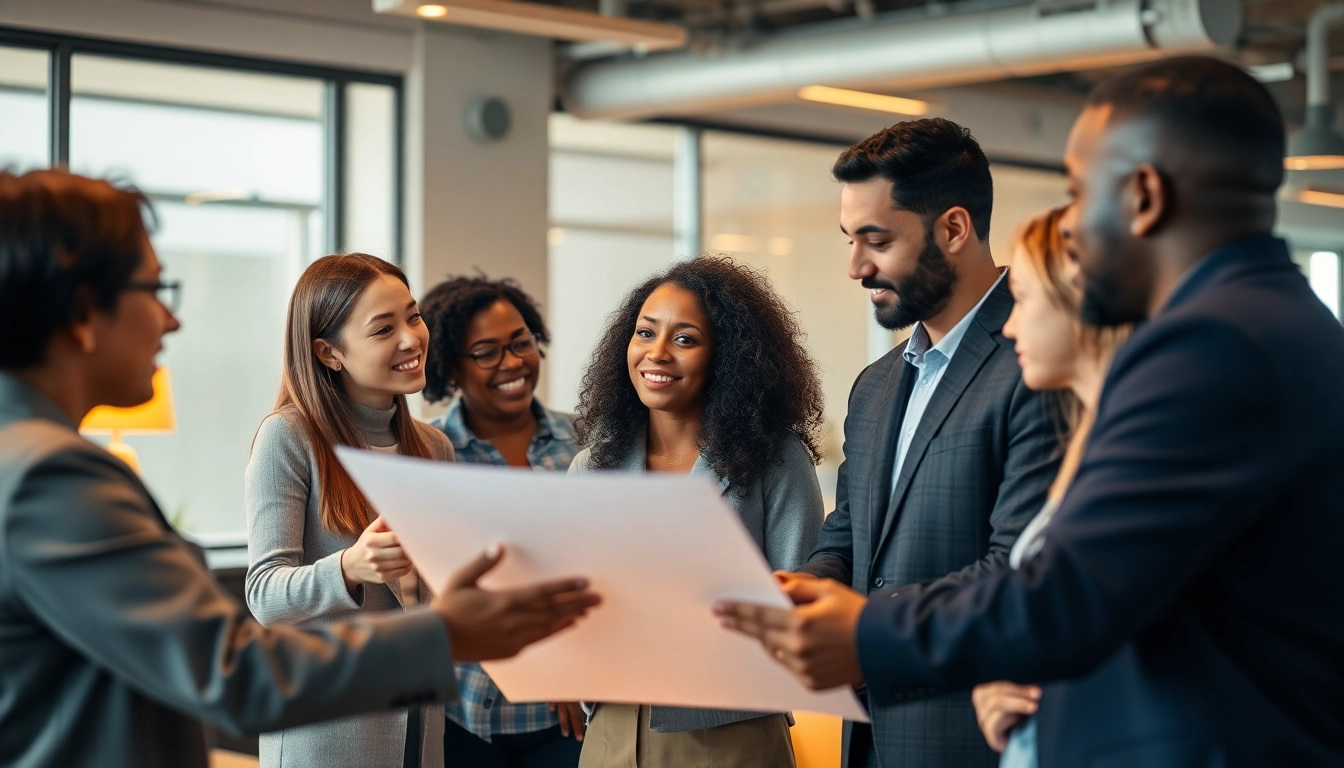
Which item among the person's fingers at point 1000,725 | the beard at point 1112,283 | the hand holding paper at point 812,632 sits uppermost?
the beard at point 1112,283

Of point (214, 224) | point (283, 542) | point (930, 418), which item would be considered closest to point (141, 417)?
point (214, 224)

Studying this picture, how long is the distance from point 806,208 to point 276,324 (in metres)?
3.89

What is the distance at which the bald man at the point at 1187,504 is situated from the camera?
4.21ft

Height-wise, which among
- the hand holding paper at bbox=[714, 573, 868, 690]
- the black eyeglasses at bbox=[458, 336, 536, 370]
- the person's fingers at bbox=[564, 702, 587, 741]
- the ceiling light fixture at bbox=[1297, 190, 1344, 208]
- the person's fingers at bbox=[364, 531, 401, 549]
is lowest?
the person's fingers at bbox=[564, 702, 587, 741]

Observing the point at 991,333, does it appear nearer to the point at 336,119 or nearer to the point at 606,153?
the point at 336,119

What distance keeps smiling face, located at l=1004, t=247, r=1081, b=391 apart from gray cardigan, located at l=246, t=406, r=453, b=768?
52.1 inches

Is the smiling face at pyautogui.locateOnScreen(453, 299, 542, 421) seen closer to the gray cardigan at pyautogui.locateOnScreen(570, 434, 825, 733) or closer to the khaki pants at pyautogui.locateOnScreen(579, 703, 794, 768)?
the gray cardigan at pyautogui.locateOnScreen(570, 434, 825, 733)

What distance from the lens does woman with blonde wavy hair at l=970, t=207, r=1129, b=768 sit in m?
1.57

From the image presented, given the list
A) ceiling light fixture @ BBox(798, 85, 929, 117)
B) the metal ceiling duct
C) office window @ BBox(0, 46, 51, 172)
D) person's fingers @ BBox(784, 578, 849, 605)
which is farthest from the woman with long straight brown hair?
ceiling light fixture @ BBox(798, 85, 929, 117)

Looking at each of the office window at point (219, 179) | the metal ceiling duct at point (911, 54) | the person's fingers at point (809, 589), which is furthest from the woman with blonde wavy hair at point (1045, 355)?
the office window at point (219, 179)

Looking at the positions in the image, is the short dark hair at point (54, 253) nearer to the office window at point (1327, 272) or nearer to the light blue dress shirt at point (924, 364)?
the light blue dress shirt at point (924, 364)

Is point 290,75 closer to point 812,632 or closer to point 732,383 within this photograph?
point 732,383

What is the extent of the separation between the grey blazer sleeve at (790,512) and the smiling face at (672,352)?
9.8 inches

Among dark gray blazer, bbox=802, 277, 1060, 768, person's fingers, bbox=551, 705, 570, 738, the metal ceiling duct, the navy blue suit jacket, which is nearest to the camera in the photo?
the navy blue suit jacket
